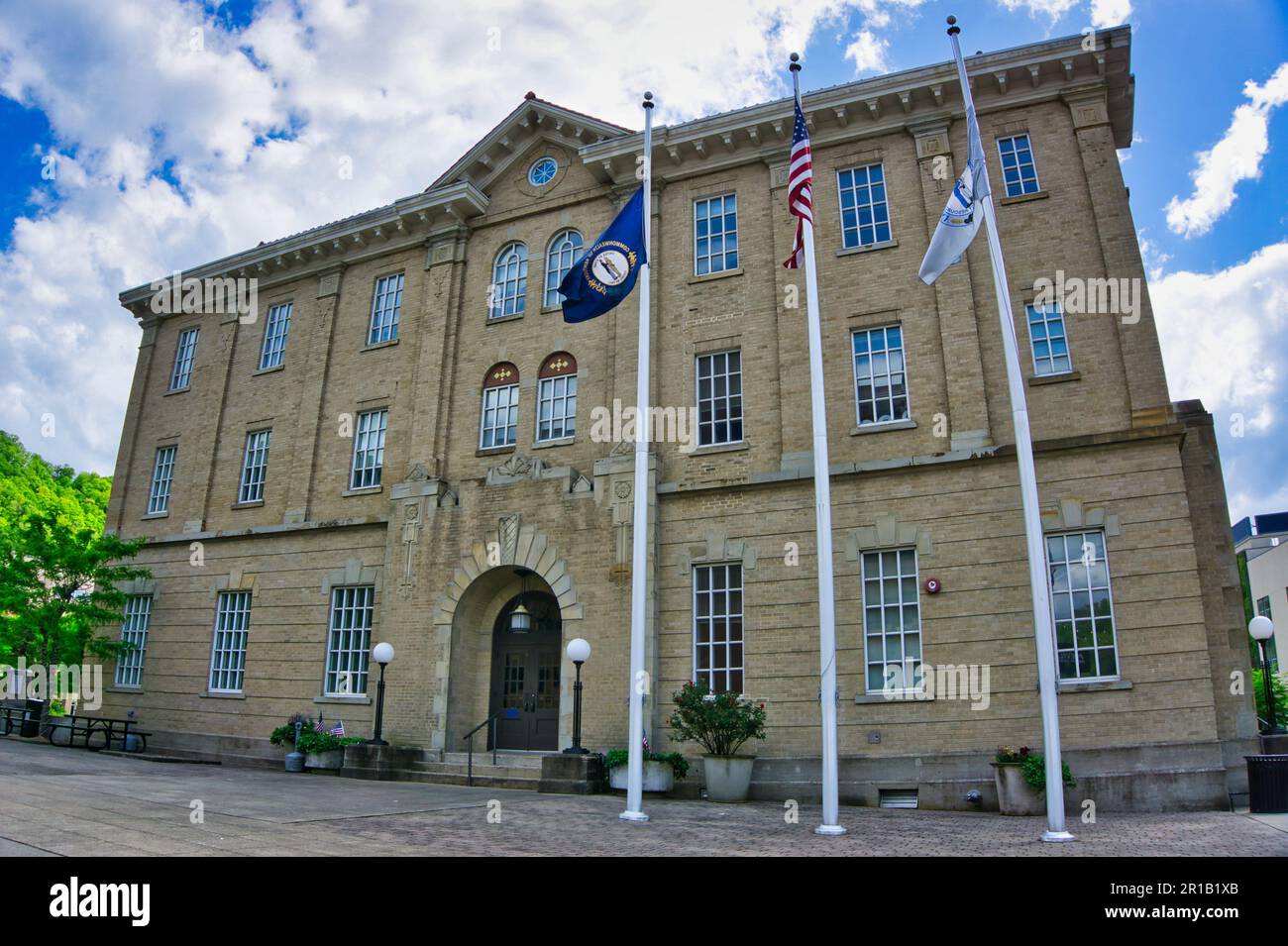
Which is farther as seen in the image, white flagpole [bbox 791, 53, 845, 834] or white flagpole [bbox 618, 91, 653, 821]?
white flagpole [bbox 618, 91, 653, 821]

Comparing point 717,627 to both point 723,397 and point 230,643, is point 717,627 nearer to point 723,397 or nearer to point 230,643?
point 723,397

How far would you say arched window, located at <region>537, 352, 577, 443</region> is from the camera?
67.6 ft

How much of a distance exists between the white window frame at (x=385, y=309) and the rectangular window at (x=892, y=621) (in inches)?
572

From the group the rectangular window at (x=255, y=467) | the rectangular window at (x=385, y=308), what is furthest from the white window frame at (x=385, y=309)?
the rectangular window at (x=255, y=467)

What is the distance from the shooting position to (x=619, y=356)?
20.1 metres

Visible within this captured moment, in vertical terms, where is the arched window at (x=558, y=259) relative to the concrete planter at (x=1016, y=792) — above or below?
above

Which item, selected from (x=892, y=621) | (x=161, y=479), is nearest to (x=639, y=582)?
(x=892, y=621)

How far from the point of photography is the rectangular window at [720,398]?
18.8 m

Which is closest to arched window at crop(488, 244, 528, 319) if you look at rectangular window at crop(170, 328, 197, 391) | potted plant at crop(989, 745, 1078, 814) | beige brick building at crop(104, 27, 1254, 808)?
beige brick building at crop(104, 27, 1254, 808)

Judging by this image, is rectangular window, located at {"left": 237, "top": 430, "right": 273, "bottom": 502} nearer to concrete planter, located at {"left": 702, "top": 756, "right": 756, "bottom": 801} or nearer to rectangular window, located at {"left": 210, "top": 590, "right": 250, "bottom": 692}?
rectangular window, located at {"left": 210, "top": 590, "right": 250, "bottom": 692}

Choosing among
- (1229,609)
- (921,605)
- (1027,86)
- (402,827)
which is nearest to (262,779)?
(402,827)

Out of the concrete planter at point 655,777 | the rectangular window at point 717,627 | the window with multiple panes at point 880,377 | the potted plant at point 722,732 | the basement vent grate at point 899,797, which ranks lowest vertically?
the basement vent grate at point 899,797

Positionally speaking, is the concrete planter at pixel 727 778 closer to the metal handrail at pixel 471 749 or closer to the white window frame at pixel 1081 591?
the metal handrail at pixel 471 749

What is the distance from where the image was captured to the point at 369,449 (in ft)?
76.0
